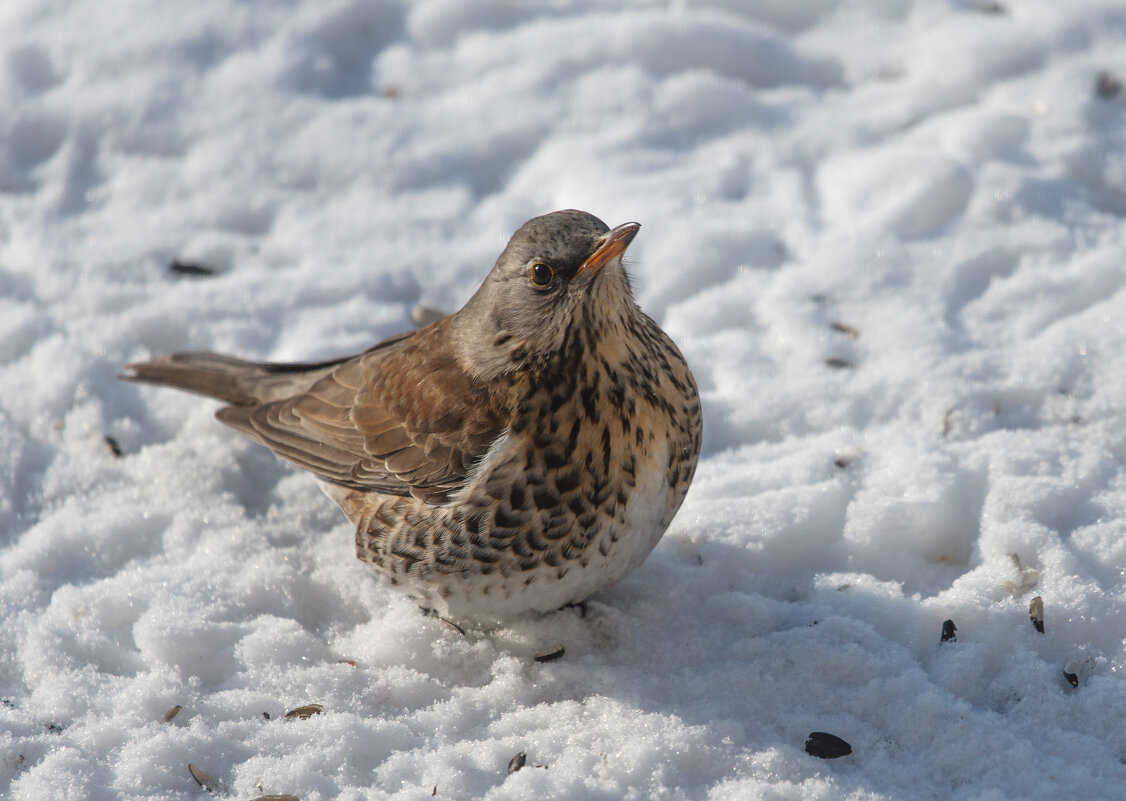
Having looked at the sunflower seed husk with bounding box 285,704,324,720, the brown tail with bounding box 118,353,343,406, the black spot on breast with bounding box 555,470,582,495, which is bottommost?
the sunflower seed husk with bounding box 285,704,324,720

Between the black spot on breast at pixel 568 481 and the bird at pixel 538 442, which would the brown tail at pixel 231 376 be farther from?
the black spot on breast at pixel 568 481

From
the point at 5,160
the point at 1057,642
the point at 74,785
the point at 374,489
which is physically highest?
the point at 5,160

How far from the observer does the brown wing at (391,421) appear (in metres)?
3.63

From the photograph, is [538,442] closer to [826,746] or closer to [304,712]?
[304,712]

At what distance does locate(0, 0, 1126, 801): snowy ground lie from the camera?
340cm

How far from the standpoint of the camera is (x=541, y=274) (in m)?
3.48

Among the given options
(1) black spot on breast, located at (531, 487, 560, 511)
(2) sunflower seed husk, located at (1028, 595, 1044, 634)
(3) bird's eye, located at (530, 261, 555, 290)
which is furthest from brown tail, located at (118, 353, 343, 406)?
(2) sunflower seed husk, located at (1028, 595, 1044, 634)

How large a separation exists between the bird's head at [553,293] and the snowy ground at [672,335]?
3.22 feet

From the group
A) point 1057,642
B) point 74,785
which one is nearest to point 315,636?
point 74,785

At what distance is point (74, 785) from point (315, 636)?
92 cm

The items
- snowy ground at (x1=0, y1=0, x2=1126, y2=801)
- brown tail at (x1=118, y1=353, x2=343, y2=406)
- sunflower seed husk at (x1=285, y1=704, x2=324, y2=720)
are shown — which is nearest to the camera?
snowy ground at (x1=0, y1=0, x2=1126, y2=801)

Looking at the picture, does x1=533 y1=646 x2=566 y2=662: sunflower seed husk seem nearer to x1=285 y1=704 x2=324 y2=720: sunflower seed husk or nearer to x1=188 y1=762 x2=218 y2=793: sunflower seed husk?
x1=285 y1=704 x2=324 y2=720: sunflower seed husk

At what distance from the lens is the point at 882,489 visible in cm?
418

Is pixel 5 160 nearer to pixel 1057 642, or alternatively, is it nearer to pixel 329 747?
pixel 329 747
